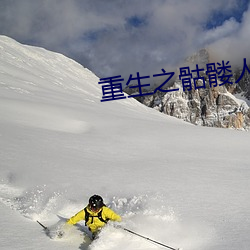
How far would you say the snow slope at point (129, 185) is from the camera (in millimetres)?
5258

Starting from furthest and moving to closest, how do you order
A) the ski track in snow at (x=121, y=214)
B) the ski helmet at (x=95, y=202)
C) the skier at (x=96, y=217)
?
the skier at (x=96, y=217) < the ski helmet at (x=95, y=202) < the ski track in snow at (x=121, y=214)

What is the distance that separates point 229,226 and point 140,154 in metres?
6.17

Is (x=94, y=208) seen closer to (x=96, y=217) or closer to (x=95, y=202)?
(x=95, y=202)

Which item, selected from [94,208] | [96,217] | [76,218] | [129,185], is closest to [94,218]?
[96,217]

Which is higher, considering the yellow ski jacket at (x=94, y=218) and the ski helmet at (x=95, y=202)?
the ski helmet at (x=95, y=202)

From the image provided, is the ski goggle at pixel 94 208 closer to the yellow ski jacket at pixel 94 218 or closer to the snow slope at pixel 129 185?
the yellow ski jacket at pixel 94 218

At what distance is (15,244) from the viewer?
4680 millimetres

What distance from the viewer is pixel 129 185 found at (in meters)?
7.79

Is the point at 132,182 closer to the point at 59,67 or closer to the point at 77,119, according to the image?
the point at 77,119

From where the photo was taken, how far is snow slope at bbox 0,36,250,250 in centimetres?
526

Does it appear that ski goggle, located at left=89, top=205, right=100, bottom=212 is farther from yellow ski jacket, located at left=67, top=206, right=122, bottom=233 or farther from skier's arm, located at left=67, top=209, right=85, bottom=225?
skier's arm, located at left=67, top=209, right=85, bottom=225

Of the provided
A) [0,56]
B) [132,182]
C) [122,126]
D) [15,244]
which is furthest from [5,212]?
[0,56]

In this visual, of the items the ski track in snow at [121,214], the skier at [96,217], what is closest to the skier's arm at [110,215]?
the skier at [96,217]

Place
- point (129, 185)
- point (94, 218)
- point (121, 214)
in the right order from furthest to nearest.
Result: point (129, 185), point (121, 214), point (94, 218)
